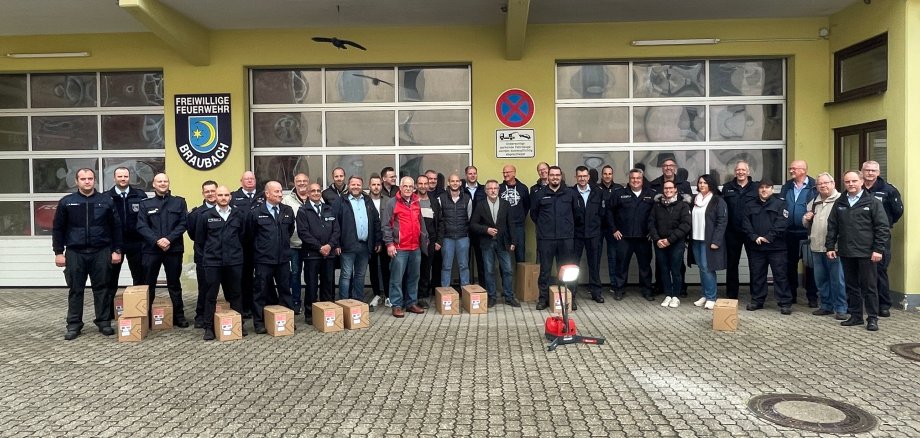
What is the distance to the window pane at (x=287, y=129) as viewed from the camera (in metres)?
10.7

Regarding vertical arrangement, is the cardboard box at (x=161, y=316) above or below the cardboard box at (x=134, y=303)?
below

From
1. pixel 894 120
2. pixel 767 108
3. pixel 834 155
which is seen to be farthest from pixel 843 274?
pixel 767 108

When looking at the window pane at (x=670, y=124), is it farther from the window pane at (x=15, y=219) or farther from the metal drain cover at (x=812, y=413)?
the window pane at (x=15, y=219)

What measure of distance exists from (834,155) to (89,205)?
33.8 ft

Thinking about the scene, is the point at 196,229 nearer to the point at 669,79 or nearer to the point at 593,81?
the point at 593,81

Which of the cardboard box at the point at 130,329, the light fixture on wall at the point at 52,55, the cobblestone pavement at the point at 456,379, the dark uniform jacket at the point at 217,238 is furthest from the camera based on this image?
the light fixture on wall at the point at 52,55

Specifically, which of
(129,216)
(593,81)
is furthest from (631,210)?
(129,216)

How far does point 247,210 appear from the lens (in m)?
7.32

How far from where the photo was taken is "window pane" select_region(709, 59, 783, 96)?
→ 10.4 m

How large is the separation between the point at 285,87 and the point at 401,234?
4171mm

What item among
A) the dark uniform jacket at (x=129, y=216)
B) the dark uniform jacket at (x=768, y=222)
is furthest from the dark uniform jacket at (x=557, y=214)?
the dark uniform jacket at (x=129, y=216)

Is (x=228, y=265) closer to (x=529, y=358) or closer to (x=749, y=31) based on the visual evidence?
(x=529, y=358)

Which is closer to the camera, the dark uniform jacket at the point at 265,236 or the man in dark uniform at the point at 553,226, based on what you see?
the dark uniform jacket at the point at 265,236

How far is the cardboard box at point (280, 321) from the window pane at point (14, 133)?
6837 millimetres
